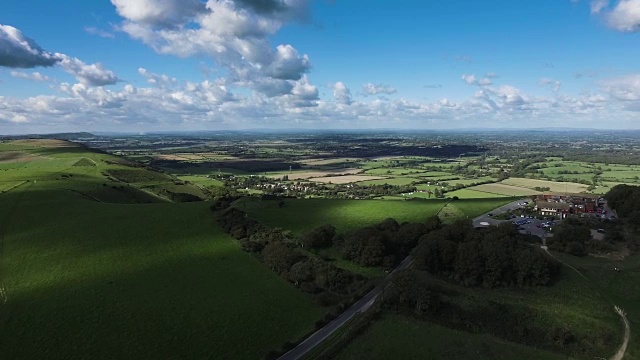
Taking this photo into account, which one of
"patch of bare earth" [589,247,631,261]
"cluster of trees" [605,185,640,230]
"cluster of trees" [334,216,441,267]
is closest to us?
"patch of bare earth" [589,247,631,261]

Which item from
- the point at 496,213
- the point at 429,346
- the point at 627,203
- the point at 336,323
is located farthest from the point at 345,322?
the point at 627,203

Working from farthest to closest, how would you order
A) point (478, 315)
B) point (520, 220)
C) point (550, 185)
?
point (550, 185) < point (520, 220) < point (478, 315)

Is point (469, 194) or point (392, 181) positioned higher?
point (469, 194)

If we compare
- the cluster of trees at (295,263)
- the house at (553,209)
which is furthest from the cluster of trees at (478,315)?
the house at (553,209)

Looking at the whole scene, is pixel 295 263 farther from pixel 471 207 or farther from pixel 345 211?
pixel 471 207

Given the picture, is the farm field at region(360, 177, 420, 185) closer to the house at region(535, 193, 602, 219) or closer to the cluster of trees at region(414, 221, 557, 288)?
the house at region(535, 193, 602, 219)

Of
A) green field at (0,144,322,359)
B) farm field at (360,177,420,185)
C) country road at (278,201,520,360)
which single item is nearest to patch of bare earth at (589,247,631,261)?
country road at (278,201,520,360)
